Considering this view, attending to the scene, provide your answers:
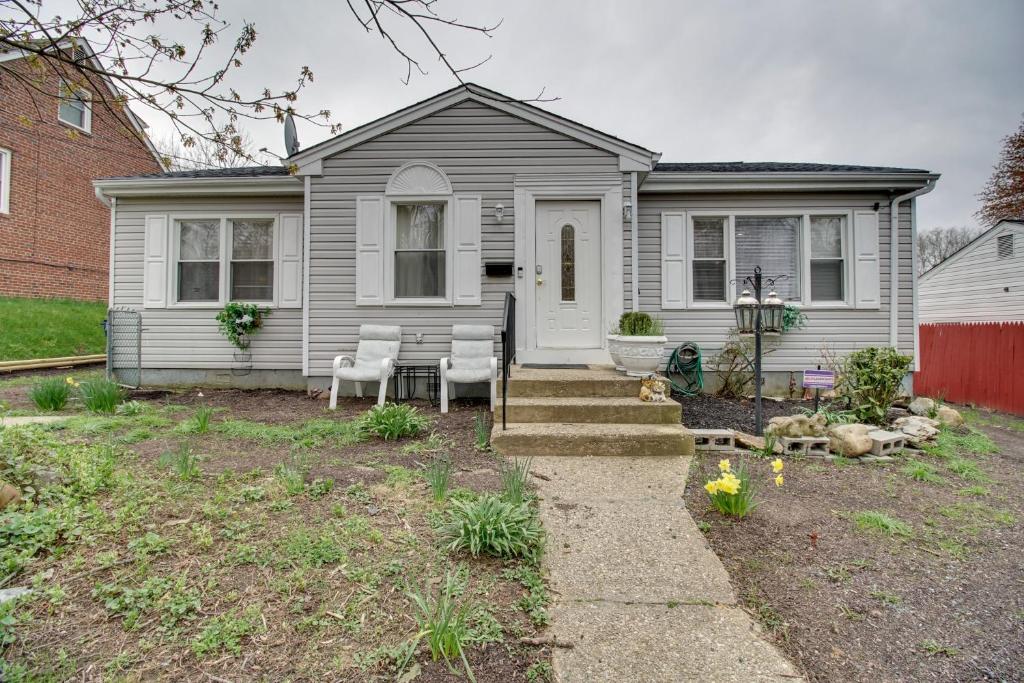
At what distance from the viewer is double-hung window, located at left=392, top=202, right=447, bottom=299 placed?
627 cm

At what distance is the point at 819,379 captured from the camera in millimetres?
4344

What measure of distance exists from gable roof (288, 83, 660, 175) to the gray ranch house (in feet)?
0.08

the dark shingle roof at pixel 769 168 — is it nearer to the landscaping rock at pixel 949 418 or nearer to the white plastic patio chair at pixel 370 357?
the landscaping rock at pixel 949 418

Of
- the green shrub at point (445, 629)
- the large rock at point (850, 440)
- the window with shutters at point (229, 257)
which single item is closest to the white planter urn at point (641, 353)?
the large rock at point (850, 440)

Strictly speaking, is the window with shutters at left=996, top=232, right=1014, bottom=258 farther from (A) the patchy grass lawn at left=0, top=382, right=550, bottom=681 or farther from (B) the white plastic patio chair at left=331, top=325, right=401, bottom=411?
(A) the patchy grass lawn at left=0, top=382, right=550, bottom=681

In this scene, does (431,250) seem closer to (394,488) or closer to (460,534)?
(394,488)

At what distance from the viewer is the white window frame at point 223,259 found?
22.6 ft

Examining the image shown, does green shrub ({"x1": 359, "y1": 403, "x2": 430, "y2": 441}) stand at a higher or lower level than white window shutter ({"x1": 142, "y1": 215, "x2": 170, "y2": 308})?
lower

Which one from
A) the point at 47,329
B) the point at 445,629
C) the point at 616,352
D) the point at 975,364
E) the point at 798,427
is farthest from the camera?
the point at 47,329

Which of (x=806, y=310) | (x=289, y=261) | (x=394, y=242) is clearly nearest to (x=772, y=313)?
(x=806, y=310)

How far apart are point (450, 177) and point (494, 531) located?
5.03m

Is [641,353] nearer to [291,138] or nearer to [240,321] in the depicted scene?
[240,321]

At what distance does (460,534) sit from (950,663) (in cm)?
187

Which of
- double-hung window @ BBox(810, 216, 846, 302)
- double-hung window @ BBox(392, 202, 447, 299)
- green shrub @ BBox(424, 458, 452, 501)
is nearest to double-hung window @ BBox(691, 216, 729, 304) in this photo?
double-hung window @ BBox(810, 216, 846, 302)
